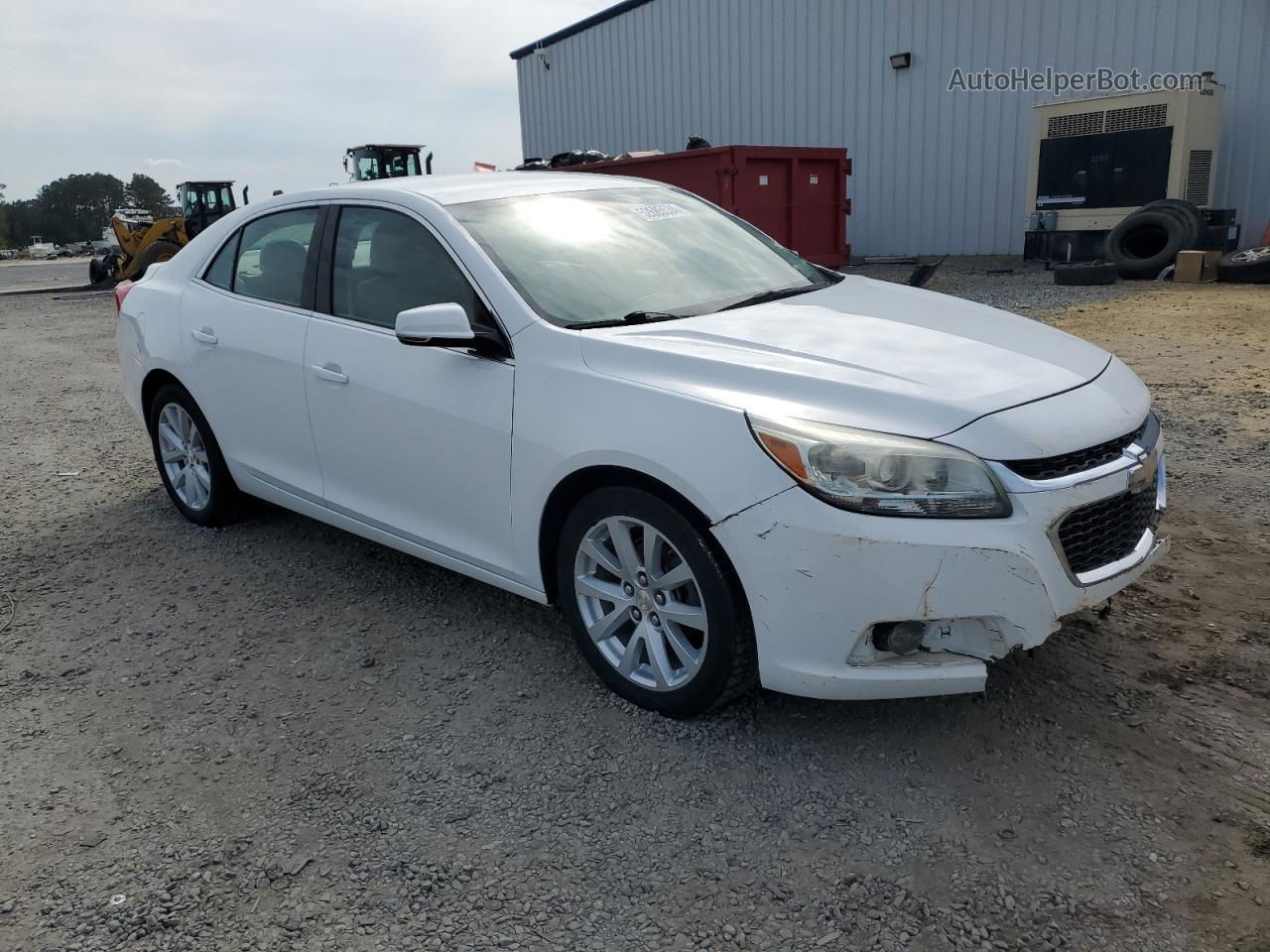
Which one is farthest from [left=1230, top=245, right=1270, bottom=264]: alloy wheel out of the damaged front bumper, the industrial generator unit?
the damaged front bumper

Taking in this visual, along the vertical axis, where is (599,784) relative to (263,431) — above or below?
below

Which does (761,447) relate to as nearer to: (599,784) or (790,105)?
(599,784)

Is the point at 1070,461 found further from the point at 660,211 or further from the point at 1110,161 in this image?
the point at 1110,161

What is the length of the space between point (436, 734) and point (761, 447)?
53.0 inches

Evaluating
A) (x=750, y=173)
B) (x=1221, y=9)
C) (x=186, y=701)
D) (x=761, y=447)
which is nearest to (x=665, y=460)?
(x=761, y=447)

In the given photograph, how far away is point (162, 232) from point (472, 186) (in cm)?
2241

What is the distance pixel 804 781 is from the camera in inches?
108

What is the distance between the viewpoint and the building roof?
22.9 meters

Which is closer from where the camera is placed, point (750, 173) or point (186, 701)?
point (186, 701)

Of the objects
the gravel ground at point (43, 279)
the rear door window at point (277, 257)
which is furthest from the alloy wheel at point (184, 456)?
the gravel ground at point (43, 279)

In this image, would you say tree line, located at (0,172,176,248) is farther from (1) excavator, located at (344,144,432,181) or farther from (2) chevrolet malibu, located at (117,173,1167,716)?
(2) chevrolet malibu, located at (117,173,1167,716)

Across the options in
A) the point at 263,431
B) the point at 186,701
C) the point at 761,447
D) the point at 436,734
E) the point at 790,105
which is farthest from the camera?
the point at 790,105

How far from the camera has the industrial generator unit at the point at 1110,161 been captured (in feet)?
44.1

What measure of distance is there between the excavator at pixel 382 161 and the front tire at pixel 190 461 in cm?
1769
